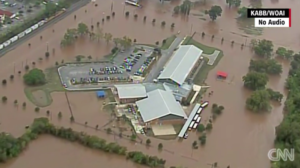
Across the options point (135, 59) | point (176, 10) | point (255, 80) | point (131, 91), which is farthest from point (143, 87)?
point (176, 10)

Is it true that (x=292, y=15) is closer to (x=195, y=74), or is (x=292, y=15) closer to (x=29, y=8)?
(x=195, y=74)

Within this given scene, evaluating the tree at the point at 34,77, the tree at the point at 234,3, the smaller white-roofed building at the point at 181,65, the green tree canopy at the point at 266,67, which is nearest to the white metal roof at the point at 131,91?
the smaller white-roofed building at the point at 181,65

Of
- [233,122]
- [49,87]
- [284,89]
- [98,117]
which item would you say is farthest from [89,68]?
[284,89]

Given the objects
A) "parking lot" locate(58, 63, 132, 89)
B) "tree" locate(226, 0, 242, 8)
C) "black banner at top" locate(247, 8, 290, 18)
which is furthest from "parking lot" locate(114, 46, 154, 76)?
"tree" locate(226, 0, 242, 8)

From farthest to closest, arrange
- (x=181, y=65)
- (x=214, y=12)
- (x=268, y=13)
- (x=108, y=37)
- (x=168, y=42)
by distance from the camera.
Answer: (x=214, y=12)
(x=268, y=13)
(x=168, y=42)
(x=108, y=37)
(x=181, y=65)

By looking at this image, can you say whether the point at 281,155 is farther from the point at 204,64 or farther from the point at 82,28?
the point at 82,28

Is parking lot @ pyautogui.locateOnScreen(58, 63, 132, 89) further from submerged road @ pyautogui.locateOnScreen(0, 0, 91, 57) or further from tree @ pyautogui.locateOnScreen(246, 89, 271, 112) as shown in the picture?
tree @ pyautogui.locateOnScreen(246, 89, 271, 112)
